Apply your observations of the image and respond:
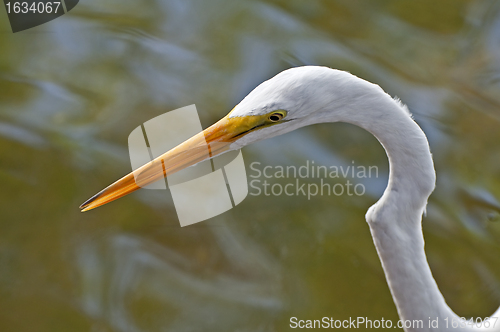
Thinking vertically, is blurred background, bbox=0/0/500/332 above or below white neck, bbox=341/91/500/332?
below

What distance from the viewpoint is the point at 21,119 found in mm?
2734

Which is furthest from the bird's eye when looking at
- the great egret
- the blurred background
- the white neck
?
the blurred background

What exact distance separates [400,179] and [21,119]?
231 centimetres

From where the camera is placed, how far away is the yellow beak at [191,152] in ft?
4.21

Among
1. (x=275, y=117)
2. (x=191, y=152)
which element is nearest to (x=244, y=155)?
(x=191, y=152)

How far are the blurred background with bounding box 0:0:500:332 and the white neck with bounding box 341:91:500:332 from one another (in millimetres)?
763

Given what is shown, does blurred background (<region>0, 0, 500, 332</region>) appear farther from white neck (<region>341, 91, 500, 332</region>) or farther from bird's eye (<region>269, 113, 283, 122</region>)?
bird's eye (<region>269, 113, 283, 122</region>)

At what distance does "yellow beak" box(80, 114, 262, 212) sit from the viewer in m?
1.28

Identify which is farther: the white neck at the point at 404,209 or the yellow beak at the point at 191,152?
the yellow beak at the point at 191,152

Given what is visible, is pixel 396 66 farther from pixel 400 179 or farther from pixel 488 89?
pixel 400 179

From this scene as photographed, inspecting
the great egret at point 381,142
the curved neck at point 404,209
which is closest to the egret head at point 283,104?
the great egret at point 381,142

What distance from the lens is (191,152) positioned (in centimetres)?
136

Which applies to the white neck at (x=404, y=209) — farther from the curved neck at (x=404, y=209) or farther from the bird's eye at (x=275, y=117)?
the bird's eye at (x=275, y=117)

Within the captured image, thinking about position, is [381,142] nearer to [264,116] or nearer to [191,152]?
[264,116]
